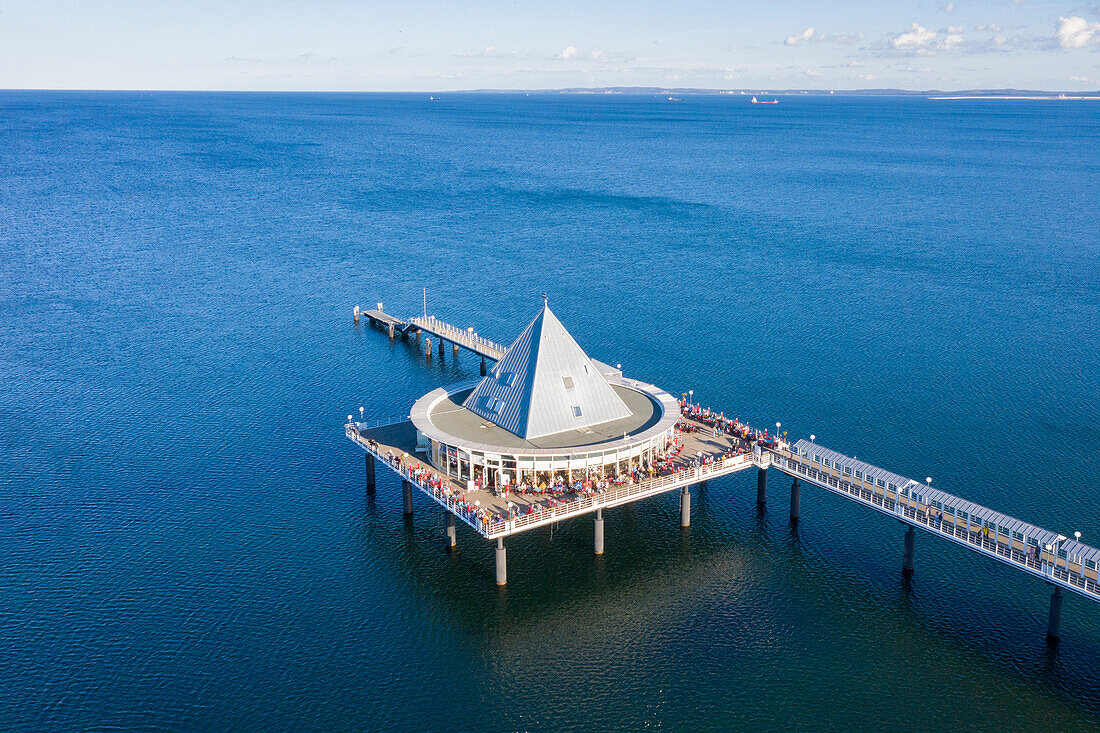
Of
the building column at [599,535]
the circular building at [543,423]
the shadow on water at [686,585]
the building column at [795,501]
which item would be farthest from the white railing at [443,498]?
the building column at [795,501]

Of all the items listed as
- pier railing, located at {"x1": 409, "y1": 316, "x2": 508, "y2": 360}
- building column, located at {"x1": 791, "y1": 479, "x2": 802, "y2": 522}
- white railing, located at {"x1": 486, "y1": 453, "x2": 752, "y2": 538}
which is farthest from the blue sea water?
white railing, located at {"x1": 486, "y1": 453, "x2": 752, "y2": 538}

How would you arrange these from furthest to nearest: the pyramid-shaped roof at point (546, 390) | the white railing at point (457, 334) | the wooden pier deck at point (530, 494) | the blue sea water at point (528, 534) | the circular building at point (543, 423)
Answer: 1. the white railing at point (457, 334)
2. the pyramid-shaped roof at point (546, 390)
3. the circular building at point (543, 423)
4. the wooden pier deck at point (530, 494)
5. the blue sea water at point (528, 534)

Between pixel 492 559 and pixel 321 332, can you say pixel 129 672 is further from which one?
pixel 321 332

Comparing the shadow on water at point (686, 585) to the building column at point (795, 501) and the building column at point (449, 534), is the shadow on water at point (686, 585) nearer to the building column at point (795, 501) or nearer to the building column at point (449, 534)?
the building column at point (449, 534)

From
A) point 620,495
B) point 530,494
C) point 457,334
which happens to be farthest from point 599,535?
point 457,334

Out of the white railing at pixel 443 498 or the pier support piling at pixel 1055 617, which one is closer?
the pier support piling at pixel 1055 617

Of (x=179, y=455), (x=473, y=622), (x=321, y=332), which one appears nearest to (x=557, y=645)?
(x=473, y=622)

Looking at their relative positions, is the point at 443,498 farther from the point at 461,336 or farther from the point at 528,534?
the point at 461,336
